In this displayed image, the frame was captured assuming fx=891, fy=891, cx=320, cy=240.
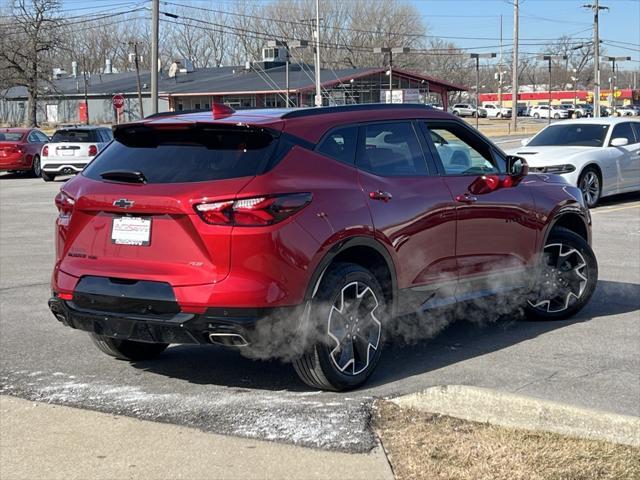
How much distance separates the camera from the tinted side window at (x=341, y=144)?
547cm

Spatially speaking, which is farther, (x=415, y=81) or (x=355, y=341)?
(x=415, y=81)

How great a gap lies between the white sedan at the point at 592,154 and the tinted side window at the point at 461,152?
29.7ft

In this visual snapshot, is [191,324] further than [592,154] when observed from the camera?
No

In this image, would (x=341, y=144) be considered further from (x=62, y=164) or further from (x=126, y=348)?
(x=62, y=164)

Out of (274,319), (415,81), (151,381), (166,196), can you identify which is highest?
(415,81)

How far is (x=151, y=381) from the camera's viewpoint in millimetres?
5777

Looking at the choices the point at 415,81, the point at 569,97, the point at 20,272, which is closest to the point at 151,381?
the point at 20,272

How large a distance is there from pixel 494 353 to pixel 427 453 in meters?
2.23

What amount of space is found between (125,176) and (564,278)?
395cm

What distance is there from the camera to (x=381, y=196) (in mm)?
5609

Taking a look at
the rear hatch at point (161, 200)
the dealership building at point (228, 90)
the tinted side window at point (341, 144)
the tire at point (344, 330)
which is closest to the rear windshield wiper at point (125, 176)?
the rear hatch at point (161, 200)

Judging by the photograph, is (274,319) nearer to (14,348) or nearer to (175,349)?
(175,349)

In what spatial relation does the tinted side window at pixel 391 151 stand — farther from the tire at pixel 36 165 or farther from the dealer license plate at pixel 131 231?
the tire at pixel 36 165

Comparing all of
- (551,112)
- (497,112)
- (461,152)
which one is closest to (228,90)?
(551,112)
